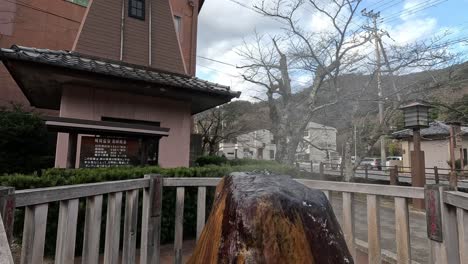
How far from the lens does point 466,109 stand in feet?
46.5

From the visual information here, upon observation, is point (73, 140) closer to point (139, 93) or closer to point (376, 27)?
point (139, 93)

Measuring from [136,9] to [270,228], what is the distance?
8.77 m

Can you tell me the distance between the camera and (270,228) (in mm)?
1733

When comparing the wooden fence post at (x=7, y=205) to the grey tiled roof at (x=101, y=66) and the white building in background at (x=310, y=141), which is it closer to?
the grey tiled roof at (x=101, y=66)

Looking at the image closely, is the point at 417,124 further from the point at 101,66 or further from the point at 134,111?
the point at 101,66

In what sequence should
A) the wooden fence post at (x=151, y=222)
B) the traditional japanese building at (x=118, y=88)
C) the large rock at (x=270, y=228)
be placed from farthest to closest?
the traditional japanese building at (x=118, y=88)
the wooden fence post at (x=151, y=222)
the large rock at (x=270, y=228)

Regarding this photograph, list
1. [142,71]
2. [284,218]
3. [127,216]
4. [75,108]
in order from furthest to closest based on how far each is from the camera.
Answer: [142,71] < [75,108] < [127,216] < [284,218]

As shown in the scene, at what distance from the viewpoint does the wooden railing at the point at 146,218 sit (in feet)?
5.71

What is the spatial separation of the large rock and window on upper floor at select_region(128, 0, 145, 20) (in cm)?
823

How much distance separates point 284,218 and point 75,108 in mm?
6333

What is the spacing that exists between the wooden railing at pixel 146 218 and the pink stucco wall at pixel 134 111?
475 centimetres

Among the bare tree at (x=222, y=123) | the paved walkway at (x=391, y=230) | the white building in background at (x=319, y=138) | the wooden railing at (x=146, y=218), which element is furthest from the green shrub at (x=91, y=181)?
the bare tree at (x=222, y=123)

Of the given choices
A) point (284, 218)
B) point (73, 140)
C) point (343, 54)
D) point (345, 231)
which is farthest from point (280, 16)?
point (284, 218)

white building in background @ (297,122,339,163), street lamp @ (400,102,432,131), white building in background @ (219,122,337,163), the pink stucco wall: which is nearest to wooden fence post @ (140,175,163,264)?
the pink stucco wall
